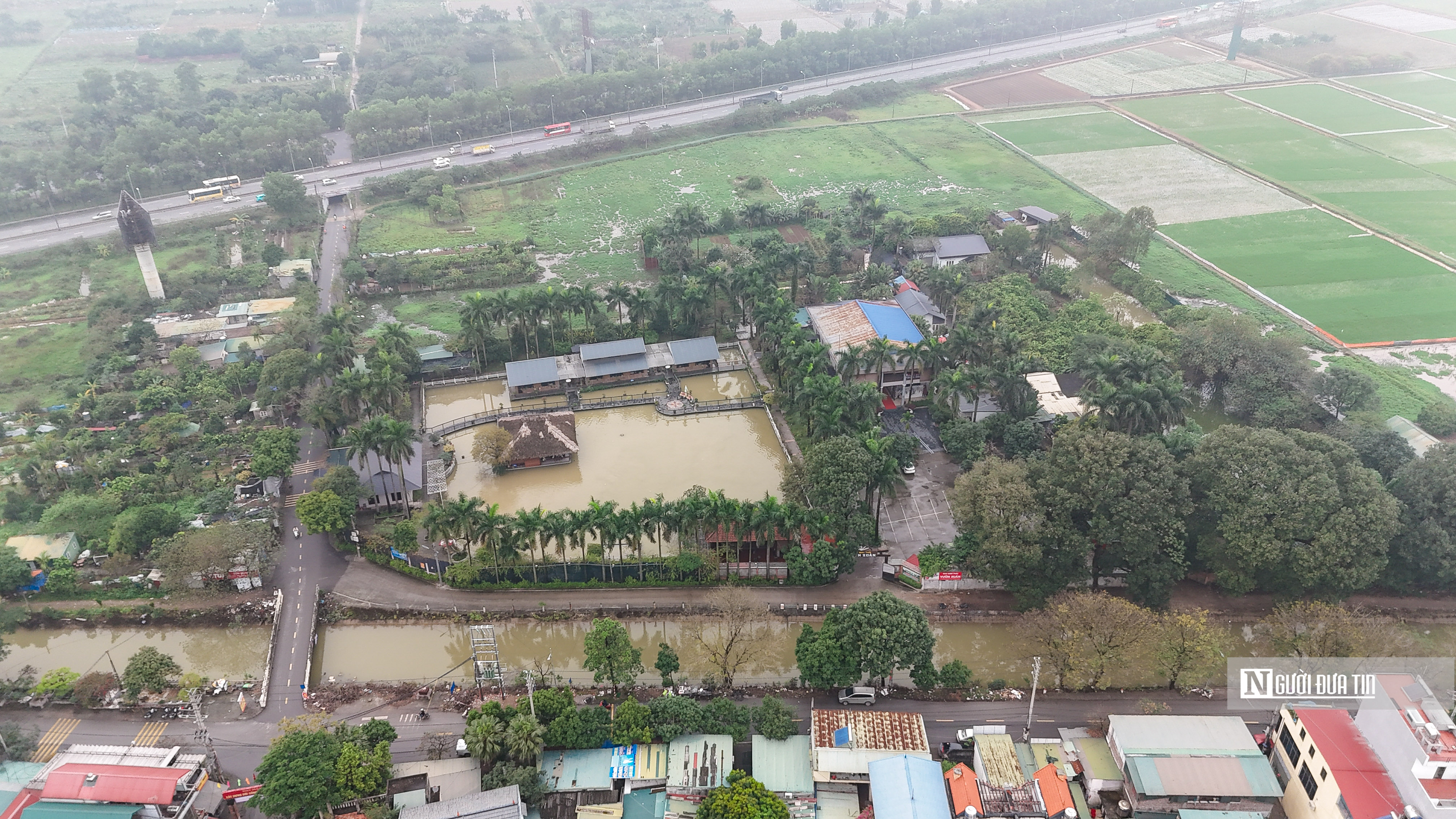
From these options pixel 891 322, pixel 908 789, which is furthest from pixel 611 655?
pixel 891 322

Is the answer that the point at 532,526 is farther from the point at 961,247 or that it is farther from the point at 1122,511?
the point at 961,247

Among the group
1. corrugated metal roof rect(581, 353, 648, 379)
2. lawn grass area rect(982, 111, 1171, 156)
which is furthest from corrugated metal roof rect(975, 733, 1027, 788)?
lawn grass area rect(982, 111, 1171, 156)

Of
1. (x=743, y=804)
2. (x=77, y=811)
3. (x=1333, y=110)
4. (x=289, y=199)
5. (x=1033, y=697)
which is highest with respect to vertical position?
(x=1333, y=110)

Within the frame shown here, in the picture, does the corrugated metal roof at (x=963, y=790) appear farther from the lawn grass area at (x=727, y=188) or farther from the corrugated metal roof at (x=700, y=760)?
the lawn grass area at (x=727, y=188)

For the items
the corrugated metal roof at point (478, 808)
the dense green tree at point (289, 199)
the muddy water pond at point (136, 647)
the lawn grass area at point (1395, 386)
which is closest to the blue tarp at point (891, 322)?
the lawn grass area at point (1395, 386)

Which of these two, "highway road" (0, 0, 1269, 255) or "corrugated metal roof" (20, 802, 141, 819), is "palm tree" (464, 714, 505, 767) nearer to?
"corrugated metal roof" (20, 802, 141, 819)
